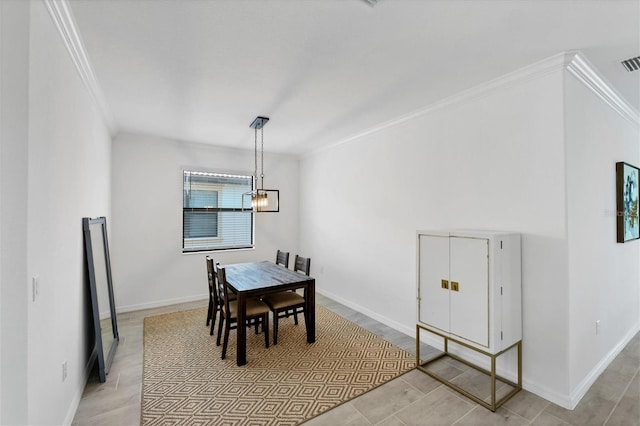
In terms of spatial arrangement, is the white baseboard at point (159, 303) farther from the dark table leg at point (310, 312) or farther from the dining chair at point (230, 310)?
the dark table leg at point (310, 312)

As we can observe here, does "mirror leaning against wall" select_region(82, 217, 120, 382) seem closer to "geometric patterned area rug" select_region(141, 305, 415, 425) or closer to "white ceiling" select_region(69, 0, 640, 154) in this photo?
"geometric patterned area rug" select_region(141, 305, 415, 425)

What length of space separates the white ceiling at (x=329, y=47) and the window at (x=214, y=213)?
1.91 metres

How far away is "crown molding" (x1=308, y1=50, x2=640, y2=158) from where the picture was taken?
2.25 m

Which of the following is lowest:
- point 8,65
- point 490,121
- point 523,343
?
point 523,343

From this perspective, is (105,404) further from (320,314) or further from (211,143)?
(211,143)

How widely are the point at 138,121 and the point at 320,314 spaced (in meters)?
3.73

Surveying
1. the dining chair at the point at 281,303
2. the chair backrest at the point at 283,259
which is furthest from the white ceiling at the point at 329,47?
the dining chair at the point at 281,303

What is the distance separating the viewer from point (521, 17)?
71.3 inches

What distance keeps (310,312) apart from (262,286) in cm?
69

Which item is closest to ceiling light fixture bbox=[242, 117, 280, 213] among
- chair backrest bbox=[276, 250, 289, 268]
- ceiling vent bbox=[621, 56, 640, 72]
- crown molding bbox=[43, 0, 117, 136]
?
chair backrest bbox=[276, 250, 289, 268]

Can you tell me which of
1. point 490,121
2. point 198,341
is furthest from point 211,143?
point 490,121

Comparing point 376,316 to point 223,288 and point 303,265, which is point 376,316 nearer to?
point 303,265

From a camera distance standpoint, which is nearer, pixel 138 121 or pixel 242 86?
pixel 242 86

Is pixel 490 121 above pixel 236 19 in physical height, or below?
below
